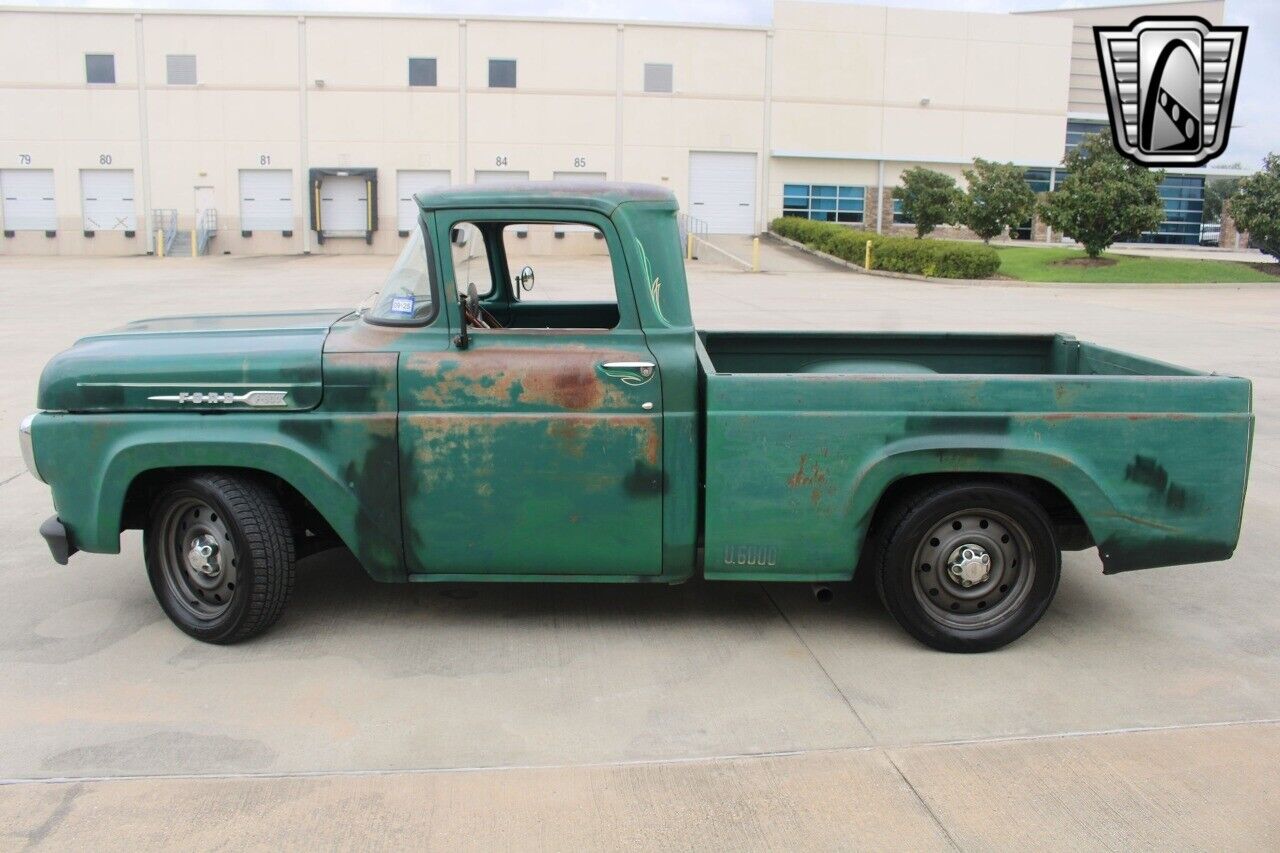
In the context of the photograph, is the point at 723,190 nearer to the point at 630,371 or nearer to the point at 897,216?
the point at 897,216

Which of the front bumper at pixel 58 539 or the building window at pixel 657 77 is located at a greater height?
the building window at pixel 657 77

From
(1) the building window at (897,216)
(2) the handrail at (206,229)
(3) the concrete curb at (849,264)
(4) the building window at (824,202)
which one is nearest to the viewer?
(3) the concrete curb at (849,264)

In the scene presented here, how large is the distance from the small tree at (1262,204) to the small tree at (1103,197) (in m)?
2.21

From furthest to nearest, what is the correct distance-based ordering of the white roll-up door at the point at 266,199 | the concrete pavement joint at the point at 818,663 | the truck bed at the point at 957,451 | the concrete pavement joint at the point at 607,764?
the white roll-up door at the point at 266,199 → the truck bed at the point at 957,451 → the concrete pavement joint at the point at 818,663 → the concrete pavement joint at the point at 607,764

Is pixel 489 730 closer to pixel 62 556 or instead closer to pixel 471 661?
pixel 471 661

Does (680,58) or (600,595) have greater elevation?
(680,58)

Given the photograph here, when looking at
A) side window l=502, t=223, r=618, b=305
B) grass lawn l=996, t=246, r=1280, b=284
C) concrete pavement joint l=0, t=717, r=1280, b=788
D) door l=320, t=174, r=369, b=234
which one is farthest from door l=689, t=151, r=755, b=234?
concrete pavement joint l=0, t=717, r=1280, b=788

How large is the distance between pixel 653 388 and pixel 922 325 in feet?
48.4

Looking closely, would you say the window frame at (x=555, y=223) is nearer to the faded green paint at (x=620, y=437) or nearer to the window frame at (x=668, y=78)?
the faded green paint at (x=620, y=437)

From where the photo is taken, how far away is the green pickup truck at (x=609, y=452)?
4.82m

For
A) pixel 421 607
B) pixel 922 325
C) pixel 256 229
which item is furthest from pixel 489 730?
pixel 256 229

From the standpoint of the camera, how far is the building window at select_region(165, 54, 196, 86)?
43.6 m

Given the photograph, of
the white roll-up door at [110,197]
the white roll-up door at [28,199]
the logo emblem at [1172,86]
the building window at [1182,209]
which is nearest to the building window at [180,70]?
the white roll-up door at [110,197]

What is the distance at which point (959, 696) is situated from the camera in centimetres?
461
